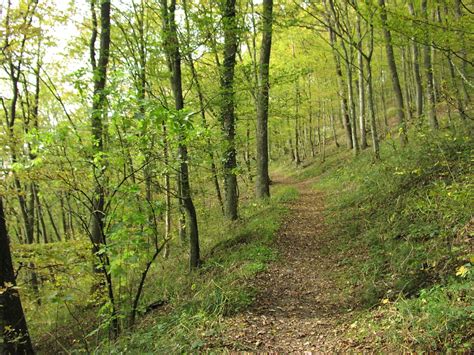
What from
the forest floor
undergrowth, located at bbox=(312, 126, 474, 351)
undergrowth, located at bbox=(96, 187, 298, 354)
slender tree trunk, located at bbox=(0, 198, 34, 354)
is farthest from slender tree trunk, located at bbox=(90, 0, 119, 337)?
undergrowth, located at bbox=(312, 126, 474, 351)

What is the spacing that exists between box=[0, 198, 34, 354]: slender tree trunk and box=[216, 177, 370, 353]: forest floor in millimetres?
3692

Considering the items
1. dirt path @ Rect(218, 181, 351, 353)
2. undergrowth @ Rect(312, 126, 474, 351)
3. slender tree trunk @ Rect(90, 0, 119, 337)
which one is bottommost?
dirt path @ Rect(218, 181, 351, 353)

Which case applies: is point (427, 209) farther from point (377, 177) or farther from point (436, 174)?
point (377, 177)

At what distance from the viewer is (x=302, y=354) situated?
3941mm

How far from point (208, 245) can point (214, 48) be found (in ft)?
18.2

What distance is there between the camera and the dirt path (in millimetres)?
4227

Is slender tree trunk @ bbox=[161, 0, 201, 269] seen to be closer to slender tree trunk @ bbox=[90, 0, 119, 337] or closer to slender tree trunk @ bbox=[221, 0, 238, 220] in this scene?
slender tree trunk @ bbox=[221, 0, 238, 220]

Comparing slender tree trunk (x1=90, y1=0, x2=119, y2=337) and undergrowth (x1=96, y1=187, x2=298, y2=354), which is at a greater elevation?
slender tree trunk (x1=90, y1=0, x2=119, y2=337)

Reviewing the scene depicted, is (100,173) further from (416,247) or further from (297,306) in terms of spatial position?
(416,247)

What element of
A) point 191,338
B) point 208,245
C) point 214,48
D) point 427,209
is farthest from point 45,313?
point 427,209

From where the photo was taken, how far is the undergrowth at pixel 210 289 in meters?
A: 4.57

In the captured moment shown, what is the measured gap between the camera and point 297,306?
5.31 m

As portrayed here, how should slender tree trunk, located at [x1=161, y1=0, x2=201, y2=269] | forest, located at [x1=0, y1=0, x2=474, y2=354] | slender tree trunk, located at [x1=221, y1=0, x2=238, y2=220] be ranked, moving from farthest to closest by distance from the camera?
slender tree trunk, located at [x1=221, y1=0, x2=238, y2=220], slender tree trunk, located at [x1=161, y1=0, x2=201, y2=269], forest, located at [x1=0, y1=0, x2=474, y2=354]

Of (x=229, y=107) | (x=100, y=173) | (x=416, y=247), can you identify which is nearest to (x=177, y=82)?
(x=229, y=107)
